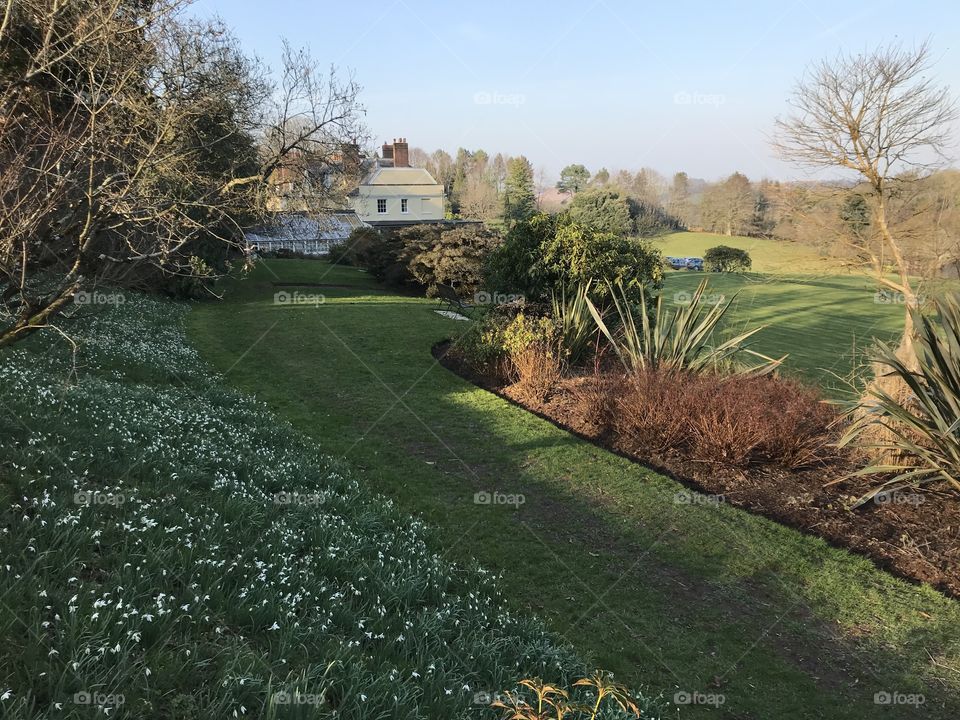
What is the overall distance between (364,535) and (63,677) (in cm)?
256

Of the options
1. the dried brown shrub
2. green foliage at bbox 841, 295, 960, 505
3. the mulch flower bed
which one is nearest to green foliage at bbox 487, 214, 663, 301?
the dried brown shrub

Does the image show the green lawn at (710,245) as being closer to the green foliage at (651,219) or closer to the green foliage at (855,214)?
the green foliage at (651,219)

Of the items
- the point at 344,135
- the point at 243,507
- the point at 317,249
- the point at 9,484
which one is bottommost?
the point at 243,507

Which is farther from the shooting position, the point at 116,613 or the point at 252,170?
the point at 252,170

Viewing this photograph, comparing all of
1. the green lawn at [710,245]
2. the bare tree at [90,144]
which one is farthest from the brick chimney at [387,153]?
the bare tree at [90,144]

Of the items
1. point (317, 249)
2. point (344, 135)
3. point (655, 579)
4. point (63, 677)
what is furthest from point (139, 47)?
point (317, 249)

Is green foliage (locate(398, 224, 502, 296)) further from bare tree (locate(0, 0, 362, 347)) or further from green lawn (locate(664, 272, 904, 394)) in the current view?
bare tree (locate(0, 0, 362, 347))

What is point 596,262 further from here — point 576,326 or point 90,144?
point 90,144

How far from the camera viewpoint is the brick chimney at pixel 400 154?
57.7 meters

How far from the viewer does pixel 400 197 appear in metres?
54.8

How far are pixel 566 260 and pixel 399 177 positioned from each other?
46349 millimetres

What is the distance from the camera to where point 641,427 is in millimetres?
7898

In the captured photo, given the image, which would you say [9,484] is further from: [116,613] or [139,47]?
[139,47]

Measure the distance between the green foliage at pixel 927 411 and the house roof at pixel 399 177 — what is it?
51643mm
